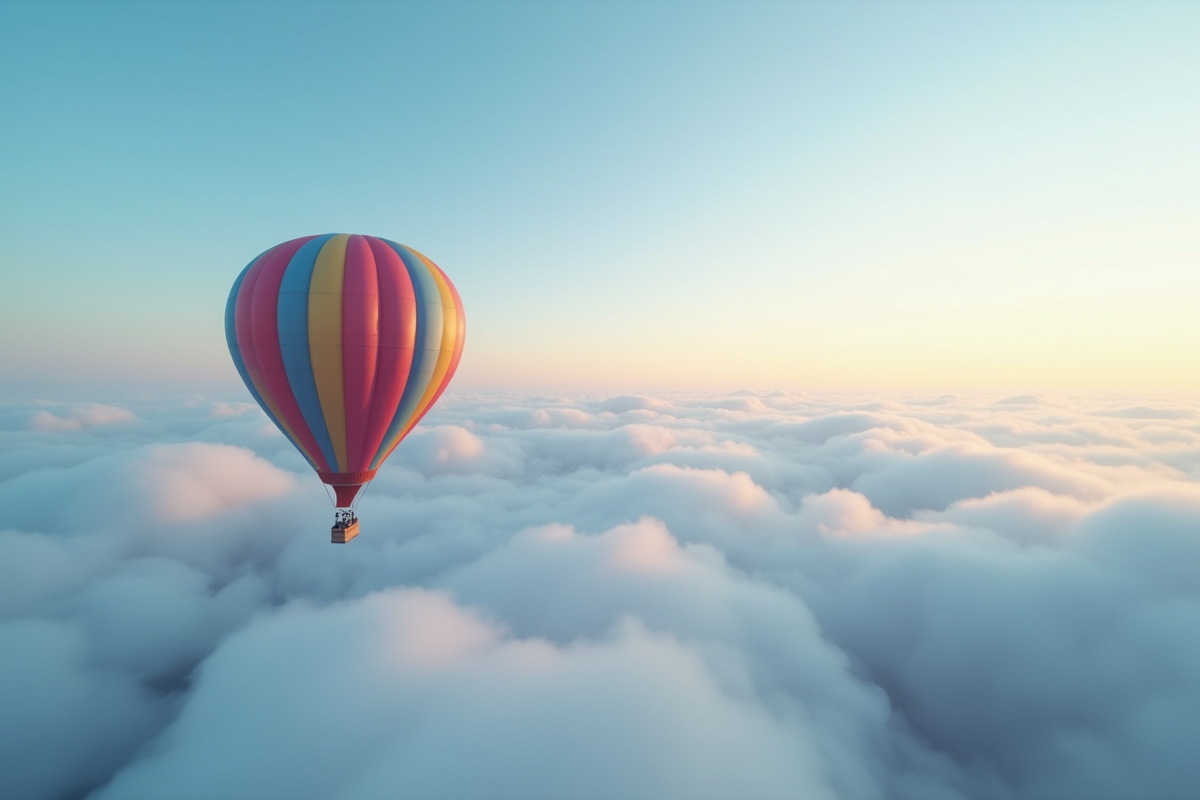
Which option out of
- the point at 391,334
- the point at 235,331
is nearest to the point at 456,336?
the point at 391,334

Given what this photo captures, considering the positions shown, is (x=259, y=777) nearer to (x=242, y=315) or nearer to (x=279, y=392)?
(x=279, y=392)

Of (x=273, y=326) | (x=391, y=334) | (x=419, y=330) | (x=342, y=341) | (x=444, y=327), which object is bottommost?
(x=342, y=341)

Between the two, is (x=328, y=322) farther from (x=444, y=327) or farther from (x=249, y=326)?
(x=444, y=327)

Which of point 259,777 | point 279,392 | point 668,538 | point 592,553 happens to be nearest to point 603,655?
point 592,553

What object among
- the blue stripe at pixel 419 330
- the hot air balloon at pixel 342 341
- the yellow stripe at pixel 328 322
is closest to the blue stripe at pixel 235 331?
the hot air balloon at pixel 342 341

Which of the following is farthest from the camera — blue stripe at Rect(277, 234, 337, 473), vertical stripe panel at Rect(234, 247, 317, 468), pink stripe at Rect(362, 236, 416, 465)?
pink stripe at Rect(362, 236, 416, 465)

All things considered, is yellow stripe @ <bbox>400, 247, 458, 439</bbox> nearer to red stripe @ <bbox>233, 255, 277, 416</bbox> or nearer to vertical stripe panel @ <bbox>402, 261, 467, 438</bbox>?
vertical stripe panel @ <bbox>402, 261, 467, 438</bbox>

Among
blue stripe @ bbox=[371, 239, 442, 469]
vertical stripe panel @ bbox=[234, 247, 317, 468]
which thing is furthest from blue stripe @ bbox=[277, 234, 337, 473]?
blue stripe @ bbox=[371, 239, 442, 469]
